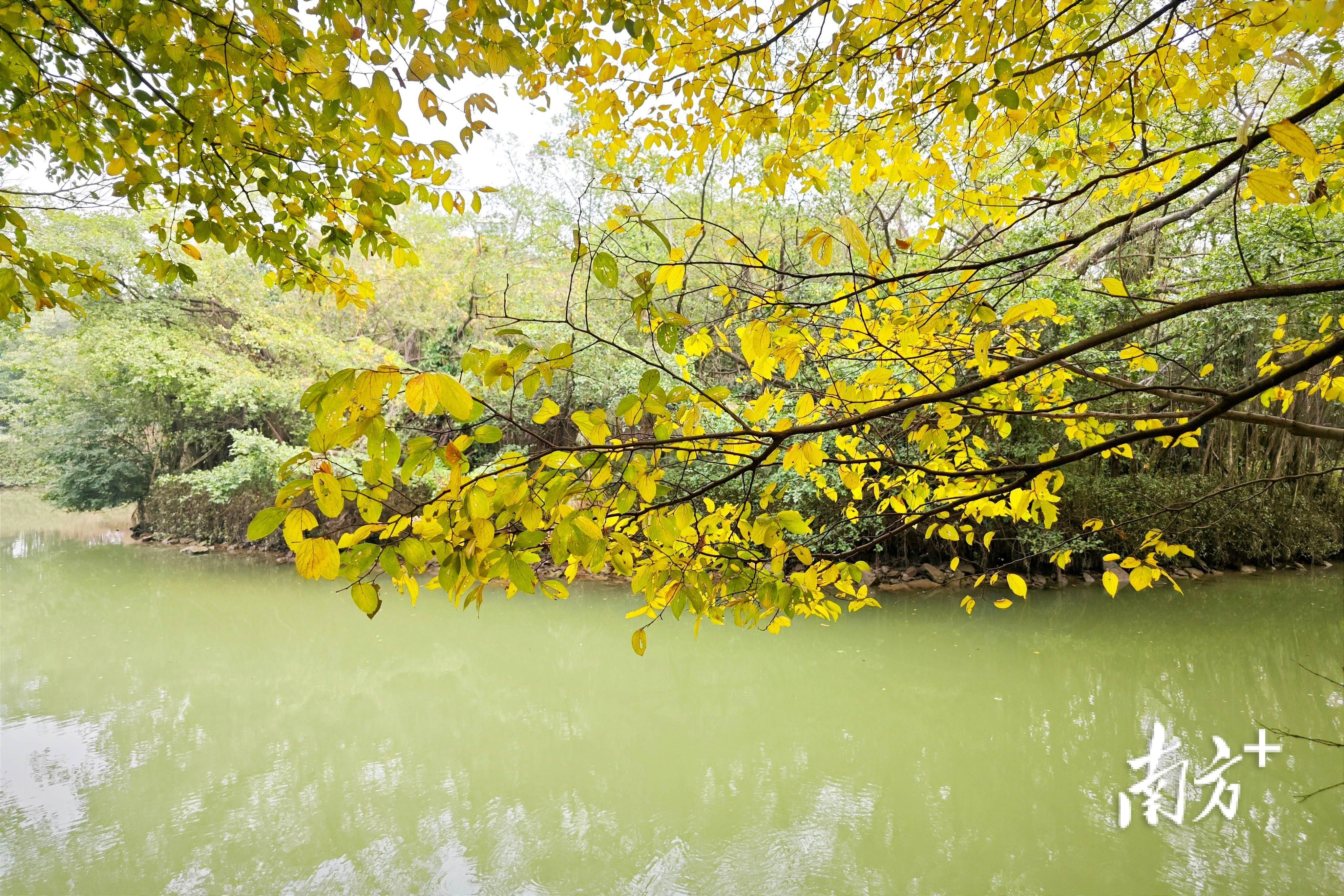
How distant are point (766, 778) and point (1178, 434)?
235 cm

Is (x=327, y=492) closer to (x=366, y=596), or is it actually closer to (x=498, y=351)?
(x=366, y=596)

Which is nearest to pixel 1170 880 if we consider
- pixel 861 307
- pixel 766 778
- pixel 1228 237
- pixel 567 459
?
pixel 766 778

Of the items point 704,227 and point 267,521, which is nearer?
point 267,521

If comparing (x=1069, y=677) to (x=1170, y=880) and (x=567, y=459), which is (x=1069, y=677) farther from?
(x=567, y=459)

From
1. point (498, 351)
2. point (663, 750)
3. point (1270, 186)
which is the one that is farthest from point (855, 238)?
point (498, 351)

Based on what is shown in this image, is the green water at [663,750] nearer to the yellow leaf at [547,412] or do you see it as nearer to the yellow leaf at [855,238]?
the yellow leaf at [547,412]

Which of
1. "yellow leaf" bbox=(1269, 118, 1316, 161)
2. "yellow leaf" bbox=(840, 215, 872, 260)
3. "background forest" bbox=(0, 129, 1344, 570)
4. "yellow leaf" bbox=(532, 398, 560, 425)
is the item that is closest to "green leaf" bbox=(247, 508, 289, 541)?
"yellow leaf" bbox=(532, 398, 560, 425)

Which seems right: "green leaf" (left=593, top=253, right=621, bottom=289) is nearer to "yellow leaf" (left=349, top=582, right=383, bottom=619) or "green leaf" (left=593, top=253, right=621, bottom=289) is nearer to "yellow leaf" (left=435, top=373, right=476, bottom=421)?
"yellow leaf" (left=435, top=373, right=476, bottom=421)

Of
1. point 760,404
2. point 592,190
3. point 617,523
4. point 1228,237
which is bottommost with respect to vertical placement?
Result: point 617,523

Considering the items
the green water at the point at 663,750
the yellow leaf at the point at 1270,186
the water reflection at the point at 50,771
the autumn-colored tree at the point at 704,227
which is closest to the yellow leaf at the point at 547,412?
the autumn-colored tree at the point at 704,227

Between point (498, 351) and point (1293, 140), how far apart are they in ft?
12.4

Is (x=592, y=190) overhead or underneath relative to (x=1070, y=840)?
overhead

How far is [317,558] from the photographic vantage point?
0.65 m

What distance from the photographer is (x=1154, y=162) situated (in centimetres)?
95
